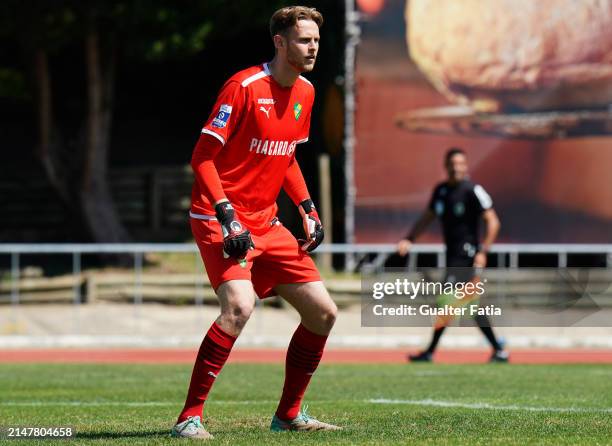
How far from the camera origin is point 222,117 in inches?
302

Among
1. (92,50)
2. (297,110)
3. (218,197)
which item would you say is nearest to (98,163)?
(92,50)

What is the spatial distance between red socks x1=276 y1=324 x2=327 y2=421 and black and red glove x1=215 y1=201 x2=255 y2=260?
763 millimetres

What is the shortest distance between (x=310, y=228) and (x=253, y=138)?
722 millimetres

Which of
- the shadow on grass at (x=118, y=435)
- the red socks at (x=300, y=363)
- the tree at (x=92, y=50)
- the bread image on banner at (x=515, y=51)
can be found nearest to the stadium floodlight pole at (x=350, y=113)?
the bread image on banner at (x=515, y=51)

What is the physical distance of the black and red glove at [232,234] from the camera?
24.6 feet

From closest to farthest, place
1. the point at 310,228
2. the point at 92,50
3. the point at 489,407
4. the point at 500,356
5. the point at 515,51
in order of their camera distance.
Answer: the point at 310,228 → the point at 489,407 → the point at 500,356 → the point at 515,51 → the point at 92,50

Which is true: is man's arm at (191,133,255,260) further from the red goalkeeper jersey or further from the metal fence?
the metal fence

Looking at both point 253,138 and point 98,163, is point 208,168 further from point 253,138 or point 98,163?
point 98,163

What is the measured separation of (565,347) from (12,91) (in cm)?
1102

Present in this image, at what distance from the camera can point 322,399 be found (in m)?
10.5

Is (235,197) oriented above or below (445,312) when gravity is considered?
above

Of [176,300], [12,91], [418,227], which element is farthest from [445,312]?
[12,91]

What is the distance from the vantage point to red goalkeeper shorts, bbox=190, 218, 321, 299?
7.73m

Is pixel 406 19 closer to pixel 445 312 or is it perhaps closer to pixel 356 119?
pixel 356 119
